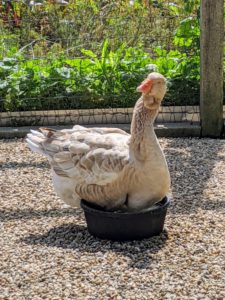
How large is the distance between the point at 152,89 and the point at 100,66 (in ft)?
10.4

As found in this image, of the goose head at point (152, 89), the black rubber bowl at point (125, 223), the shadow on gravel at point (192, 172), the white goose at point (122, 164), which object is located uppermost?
the goose head at point (152, 89)

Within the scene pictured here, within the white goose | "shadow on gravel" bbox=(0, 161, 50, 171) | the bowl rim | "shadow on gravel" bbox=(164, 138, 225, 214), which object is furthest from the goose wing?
"shadow on gravel" bbox=(0, 161, 50, 171)

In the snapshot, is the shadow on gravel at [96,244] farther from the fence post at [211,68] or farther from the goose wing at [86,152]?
the fence post at [211,68]

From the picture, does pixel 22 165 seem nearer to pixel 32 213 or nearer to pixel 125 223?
pixel 32 213

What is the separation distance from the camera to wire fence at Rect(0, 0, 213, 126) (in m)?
7.00

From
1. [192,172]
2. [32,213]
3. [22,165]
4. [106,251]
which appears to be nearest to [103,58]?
[22,165]

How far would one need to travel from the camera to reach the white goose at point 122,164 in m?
3.94

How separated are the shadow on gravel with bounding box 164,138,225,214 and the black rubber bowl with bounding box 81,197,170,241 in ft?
1.90

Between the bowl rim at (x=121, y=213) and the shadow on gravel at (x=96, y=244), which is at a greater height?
the bowl rim at (x=121, y=213)

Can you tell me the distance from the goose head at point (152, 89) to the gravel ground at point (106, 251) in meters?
0.87

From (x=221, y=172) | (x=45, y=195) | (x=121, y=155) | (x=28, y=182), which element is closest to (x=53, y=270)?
(x=121, y=155)

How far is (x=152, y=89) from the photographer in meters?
3.95

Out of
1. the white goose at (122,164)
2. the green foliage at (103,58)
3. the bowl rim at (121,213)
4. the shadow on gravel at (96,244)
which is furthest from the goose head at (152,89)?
the green foliage at (103,58)

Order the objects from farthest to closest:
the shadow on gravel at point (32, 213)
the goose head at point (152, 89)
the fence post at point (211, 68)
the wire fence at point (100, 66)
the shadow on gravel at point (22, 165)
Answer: the wire fence at point (100, 66), the fence post at point (211, 68), the shadow on gravel at point (22, 165), the shadow on gravel at point (32, 213), the goose head at point (152, 89)
